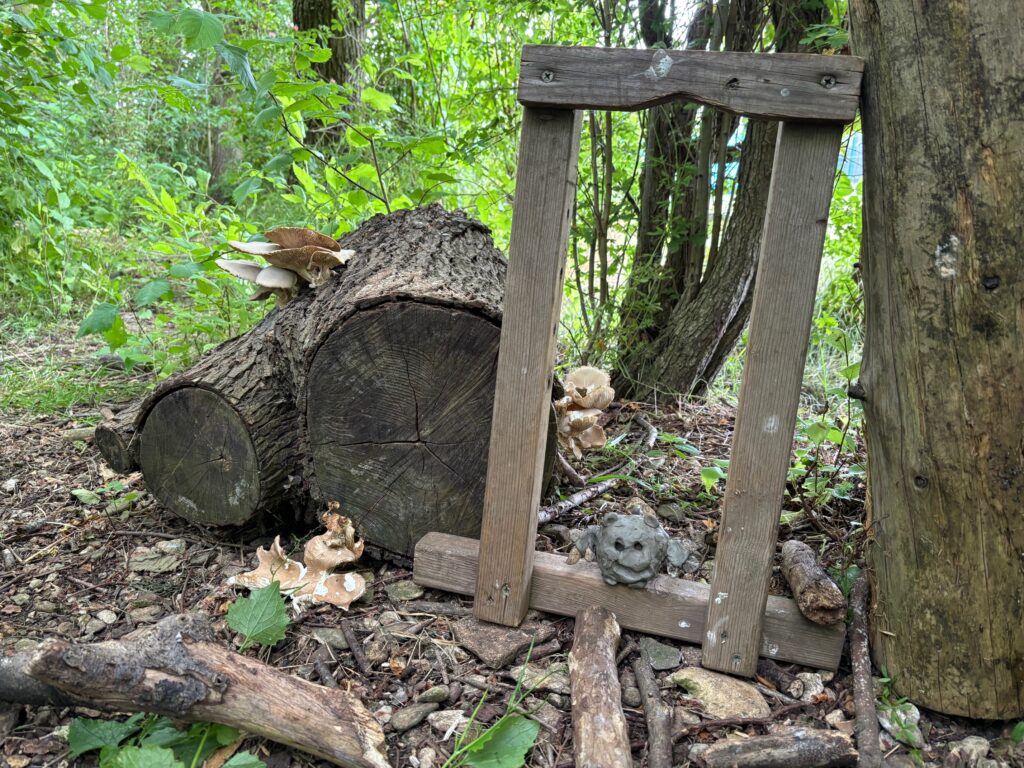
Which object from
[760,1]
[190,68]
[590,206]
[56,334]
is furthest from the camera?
[190,68]

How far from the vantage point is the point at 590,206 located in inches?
181

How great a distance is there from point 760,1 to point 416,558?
3.32 m

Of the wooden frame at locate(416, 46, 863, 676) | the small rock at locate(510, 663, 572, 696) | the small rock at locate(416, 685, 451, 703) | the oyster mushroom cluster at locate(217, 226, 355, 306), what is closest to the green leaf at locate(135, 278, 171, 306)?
the oyster mushroom cluster at locate(217, 226, 355, 306)

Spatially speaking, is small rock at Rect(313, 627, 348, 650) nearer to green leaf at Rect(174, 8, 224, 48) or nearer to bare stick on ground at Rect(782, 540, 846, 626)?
bare stick on ground at Rect(782, 540, 846, 626)

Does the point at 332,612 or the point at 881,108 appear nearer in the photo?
the point at 881,108

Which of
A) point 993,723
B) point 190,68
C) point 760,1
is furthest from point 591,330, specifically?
point 190,68

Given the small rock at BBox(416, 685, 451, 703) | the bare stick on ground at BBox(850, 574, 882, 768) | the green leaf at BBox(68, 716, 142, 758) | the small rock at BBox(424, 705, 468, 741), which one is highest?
the bare stick on ground at BBox(850, 574, 882, 768)

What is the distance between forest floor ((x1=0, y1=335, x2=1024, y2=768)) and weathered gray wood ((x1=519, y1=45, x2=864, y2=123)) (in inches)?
56.0

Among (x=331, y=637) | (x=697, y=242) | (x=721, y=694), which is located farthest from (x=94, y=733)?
(x=697, y=242)

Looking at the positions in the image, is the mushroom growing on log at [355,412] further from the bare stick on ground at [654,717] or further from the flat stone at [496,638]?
the bare stick on ground at [654,717]

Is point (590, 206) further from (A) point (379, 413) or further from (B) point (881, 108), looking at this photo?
(B) point (881, 108)

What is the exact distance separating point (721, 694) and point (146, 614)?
6.07 ft

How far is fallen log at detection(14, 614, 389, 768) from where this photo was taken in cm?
169

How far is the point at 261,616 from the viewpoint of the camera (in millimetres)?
2123
